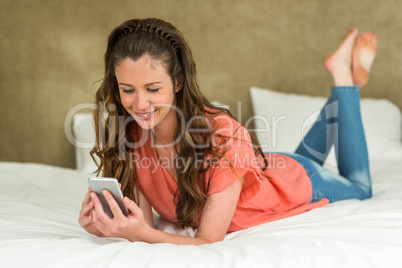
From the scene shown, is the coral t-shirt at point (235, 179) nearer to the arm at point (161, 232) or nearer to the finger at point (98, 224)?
the arm at point (161, 232)

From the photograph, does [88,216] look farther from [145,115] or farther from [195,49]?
[195,49]

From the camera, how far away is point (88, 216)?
1.17 metres

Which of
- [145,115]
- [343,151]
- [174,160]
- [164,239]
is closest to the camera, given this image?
[164,239]

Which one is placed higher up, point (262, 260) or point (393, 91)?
point (393, 91)

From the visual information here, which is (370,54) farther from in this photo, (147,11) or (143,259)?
(143,259)

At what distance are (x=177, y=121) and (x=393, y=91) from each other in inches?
72.2

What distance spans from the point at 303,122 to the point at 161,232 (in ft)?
4.66

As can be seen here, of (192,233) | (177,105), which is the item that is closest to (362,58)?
(177,105)

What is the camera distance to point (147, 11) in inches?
105

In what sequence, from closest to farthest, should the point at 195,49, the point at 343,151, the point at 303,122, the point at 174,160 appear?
the point at 174,160
the point at 343,151
the point at 303,122
the point at 195,49

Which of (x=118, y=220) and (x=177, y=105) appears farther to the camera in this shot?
(x=177, y=105)

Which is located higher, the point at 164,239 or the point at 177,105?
the point at 177,105

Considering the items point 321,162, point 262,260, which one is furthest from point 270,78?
point 262,260

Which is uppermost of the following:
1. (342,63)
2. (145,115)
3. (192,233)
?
(342,63)
